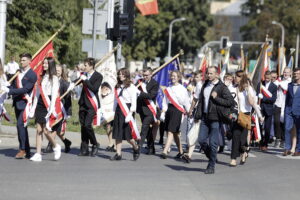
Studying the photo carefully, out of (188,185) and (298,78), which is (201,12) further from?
(188,185)

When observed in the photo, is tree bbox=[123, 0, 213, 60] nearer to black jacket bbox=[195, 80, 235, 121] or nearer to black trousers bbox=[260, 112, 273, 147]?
black trousers bbox=[260, 112, 273, 147]

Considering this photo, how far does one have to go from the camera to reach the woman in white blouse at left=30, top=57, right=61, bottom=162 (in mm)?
13156

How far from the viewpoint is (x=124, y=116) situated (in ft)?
45.6

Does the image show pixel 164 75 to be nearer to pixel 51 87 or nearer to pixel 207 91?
pixel 51 87

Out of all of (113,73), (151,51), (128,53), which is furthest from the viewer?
(151,51)

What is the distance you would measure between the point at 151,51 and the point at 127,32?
179ft

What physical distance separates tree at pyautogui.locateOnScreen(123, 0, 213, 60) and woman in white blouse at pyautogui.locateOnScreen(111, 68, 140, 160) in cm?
5500

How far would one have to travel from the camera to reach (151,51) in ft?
243

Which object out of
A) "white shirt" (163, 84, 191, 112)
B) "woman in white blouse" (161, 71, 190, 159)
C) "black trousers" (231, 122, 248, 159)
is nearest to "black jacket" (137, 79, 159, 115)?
"woman in white blouse" (161, 71, 190, 159)

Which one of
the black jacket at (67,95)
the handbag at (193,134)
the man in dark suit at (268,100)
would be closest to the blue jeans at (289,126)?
the man in dark suit at (268,100)

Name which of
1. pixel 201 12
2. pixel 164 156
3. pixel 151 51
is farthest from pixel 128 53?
pixel 164 156

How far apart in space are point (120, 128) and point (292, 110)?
4091mm

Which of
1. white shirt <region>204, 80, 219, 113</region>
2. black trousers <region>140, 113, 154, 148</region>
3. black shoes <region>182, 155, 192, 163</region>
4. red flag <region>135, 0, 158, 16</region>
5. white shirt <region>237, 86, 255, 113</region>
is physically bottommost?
black shoes <region>182, 155, 192, 163</region>

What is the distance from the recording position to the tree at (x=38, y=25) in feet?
114
